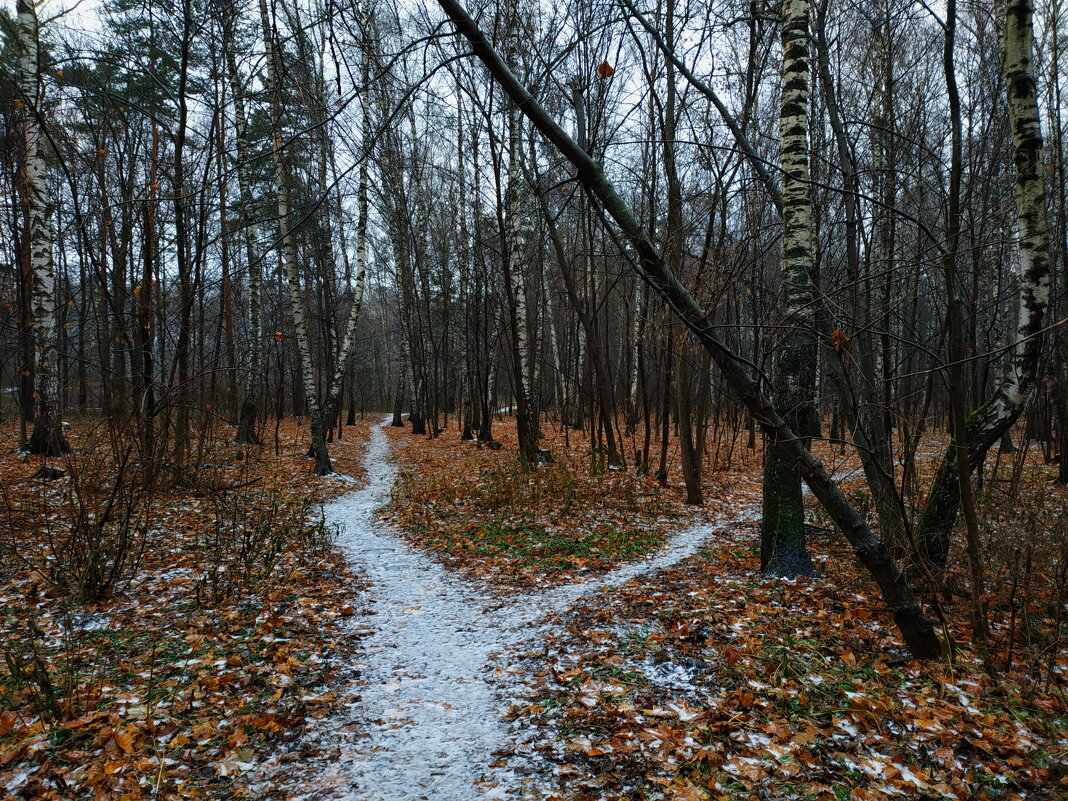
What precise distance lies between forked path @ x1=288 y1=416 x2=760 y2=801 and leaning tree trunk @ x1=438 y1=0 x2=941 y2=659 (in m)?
2.61

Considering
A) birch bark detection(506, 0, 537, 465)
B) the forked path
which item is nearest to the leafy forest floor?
the forked path

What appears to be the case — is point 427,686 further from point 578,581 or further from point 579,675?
point 578,581

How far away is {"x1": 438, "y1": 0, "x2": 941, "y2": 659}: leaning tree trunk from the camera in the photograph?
315 centimetres

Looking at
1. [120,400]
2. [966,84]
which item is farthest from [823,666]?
[966,84]

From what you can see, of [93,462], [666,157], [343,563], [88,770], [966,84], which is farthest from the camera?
[966,84]

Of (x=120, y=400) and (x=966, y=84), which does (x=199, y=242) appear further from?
(x=966, y=84)

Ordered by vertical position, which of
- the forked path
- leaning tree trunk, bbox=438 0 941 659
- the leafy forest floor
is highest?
leaning tree trunk, bbox=438 0 941 659

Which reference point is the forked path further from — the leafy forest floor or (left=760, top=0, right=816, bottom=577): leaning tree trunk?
(left=760, top=0, right=816, bottom=577): leaning tree trunk

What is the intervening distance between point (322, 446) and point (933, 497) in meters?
10.8

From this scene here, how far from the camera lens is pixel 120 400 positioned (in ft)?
16.8

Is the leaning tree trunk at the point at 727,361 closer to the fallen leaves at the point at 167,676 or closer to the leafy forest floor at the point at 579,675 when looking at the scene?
the leafy forest floor at the point at 579,675

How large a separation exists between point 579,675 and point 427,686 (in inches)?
43.0

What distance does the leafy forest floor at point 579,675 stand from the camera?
285cm

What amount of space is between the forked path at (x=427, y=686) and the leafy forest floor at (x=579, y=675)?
137 mm
